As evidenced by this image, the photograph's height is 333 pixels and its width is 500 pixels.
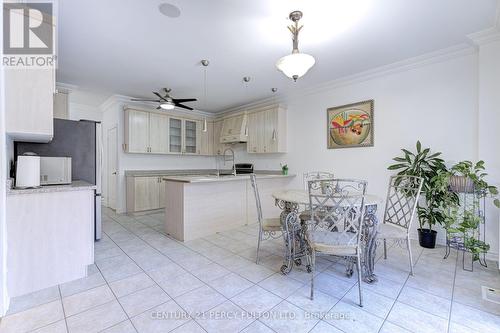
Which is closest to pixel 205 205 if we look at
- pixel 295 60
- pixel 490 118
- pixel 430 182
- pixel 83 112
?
pixel 295 60

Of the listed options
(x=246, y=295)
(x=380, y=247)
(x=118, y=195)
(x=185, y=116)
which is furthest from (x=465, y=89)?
(x=118, y=195)

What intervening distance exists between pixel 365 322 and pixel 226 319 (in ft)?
3.30

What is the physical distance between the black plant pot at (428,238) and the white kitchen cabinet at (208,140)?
5.07 meters

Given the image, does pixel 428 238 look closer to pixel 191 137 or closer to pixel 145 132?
pixel 191 137

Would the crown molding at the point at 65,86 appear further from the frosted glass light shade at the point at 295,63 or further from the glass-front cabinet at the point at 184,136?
the frosted glass light shade at the point at 295,63

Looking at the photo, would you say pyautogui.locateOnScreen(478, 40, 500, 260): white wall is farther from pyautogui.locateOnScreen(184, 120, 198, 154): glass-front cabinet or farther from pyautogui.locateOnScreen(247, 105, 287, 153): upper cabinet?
pyautogui.locateOnScreen(184, 120, 198, 154): glass-front cabinet

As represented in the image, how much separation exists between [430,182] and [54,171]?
4649mm

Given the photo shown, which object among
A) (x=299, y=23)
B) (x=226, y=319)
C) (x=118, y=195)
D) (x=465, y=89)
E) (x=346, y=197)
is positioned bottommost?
(x=226, y=319)

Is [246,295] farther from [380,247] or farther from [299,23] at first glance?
[299,23]

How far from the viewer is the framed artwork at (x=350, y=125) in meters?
3.75

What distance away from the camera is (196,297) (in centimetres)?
191

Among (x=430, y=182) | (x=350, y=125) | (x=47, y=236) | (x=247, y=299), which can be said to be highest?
(x=350, y=125)

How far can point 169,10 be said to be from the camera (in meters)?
2.18

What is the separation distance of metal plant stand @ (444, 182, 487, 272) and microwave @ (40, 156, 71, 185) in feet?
14.9
